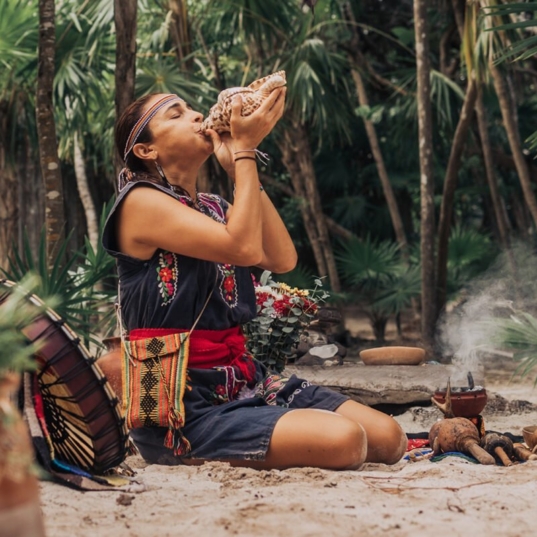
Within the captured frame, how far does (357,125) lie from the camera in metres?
11.8

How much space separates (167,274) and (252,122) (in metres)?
0.58

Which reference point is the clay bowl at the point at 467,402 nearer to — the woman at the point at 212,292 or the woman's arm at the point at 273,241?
the woman at the point at 212,292

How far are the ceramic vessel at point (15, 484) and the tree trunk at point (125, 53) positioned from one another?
11.6 ft

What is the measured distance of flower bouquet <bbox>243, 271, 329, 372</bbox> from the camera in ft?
15.1

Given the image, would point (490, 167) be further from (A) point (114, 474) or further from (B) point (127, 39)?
(A) point (114, 474)

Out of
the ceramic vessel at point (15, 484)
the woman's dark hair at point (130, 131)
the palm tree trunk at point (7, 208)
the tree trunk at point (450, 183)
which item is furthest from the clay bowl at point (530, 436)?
the palm tree trunk at point (7, 208)

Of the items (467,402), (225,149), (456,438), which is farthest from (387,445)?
(225,149)

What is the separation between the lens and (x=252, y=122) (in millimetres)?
3186

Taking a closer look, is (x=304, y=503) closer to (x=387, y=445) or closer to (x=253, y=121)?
(x=387, y=445)

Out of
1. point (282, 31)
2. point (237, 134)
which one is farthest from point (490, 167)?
point (237, 134)

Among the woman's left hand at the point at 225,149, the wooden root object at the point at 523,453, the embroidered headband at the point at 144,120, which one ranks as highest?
the embroidered headband at the point at 144,120

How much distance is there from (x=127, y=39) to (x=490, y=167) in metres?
5.08

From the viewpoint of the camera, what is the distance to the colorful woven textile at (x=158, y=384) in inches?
124

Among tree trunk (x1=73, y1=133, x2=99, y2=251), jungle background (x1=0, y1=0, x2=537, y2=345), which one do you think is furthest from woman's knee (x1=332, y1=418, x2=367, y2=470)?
tree trunk (x1=73, y1=133, x2=99, y2=251)
